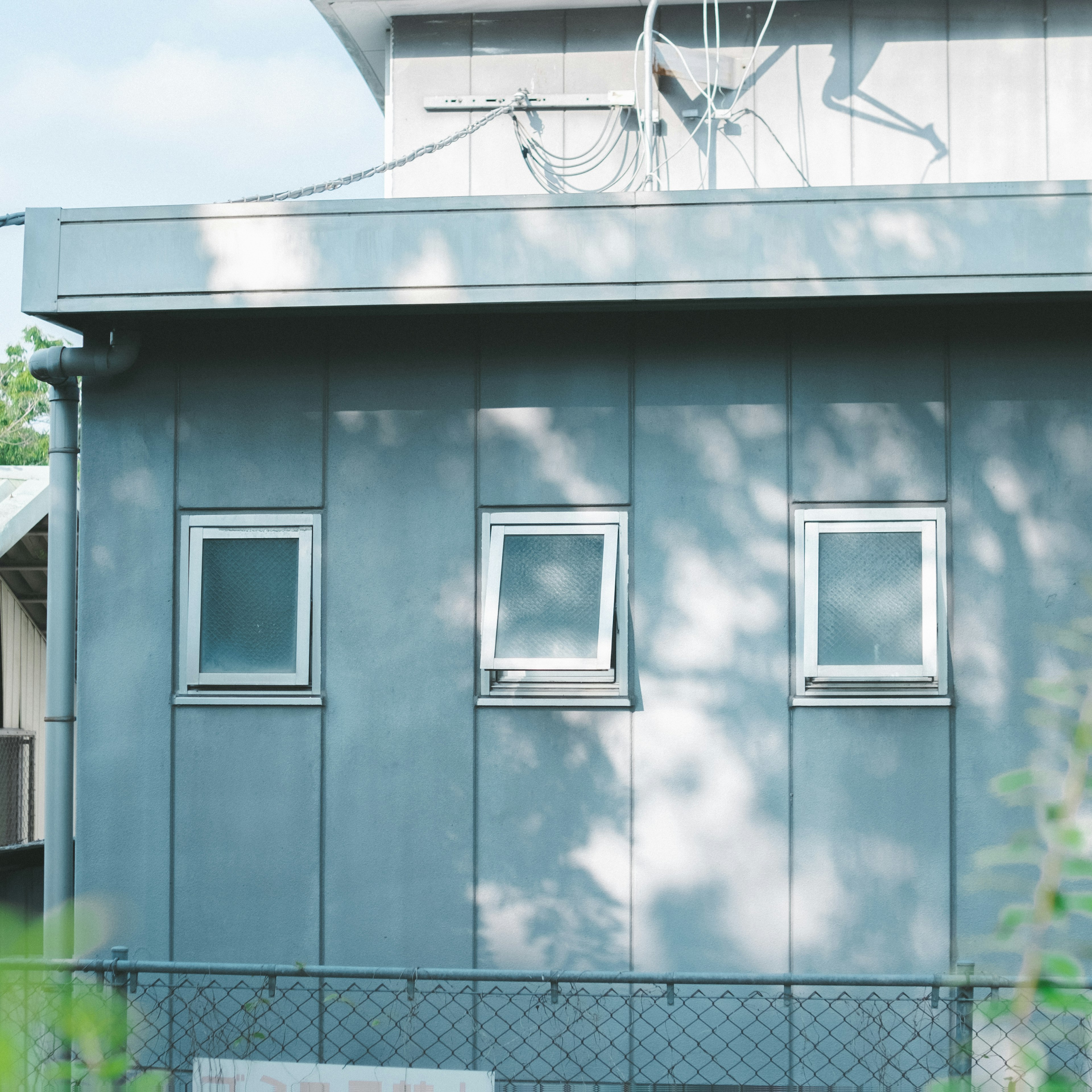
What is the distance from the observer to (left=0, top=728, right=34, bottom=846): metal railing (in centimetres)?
932

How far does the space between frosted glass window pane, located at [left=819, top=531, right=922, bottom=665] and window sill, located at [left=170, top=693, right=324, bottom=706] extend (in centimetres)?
197

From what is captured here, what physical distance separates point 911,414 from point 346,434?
2.18 metres

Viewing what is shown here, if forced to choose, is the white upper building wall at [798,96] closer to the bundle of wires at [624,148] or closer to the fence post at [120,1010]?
the bundle of wires at [624,148]

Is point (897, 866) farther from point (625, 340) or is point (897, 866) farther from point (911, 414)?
point (625, 340)

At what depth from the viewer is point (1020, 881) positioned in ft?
2.82

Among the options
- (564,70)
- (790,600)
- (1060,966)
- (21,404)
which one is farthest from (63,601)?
(21,404)

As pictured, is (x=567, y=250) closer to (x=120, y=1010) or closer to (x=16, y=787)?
(x=120, y=1010)

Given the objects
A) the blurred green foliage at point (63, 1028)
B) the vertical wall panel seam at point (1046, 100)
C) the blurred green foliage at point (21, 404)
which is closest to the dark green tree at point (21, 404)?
the blurred green foliage at point (21, 404)

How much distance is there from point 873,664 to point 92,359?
3.20 meters

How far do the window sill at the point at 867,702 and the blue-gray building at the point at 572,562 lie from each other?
0.6 inches

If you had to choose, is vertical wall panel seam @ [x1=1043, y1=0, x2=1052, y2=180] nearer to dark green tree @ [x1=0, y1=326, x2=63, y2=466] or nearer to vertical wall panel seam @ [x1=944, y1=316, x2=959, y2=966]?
vertical wall panel seam @ [x1=944, y1=316, x2=959, y2=966]

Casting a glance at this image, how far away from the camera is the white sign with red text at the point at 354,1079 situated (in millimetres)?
2750

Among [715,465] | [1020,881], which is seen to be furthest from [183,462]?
[1020,881]

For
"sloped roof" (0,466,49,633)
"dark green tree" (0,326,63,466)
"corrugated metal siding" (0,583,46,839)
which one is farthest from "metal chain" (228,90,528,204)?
"dark green tree" (0,326,63,466)
